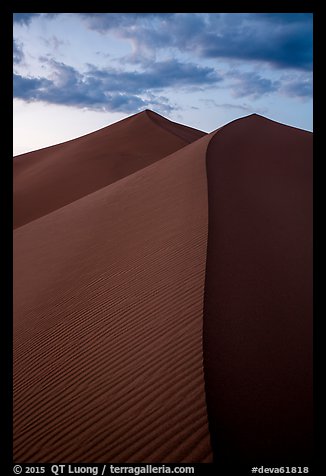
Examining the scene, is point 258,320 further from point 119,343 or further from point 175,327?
point 119,343

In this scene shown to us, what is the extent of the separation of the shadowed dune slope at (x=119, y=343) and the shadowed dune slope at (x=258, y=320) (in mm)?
204

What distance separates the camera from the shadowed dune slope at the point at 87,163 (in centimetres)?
2486

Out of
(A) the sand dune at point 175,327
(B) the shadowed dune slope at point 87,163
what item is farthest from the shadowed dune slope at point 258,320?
(B) the shadowed dune slope at point 87,163

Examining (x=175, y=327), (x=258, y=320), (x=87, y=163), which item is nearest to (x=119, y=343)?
(x=175, y=327)

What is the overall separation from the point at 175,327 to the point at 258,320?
3.35 ft

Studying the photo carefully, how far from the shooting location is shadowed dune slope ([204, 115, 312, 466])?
366 centimetres

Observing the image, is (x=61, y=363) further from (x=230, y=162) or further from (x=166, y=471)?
(x=230, y=162)

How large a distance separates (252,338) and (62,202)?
66.7ft

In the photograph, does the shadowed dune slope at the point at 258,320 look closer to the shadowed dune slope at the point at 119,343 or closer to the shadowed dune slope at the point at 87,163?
the shadowed dune slope at the point at 119,343

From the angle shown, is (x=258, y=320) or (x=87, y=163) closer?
(x=258, y=320)

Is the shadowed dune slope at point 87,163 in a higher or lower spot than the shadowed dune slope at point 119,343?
lower

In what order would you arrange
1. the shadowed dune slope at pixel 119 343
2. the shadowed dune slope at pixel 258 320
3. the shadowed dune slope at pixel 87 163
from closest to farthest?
the shadowed dune slope at pixel 258 320, the shadowed dune slope at pixel 119 343, the shadowed dune slope at pixel 87 163

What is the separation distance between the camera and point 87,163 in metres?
29.9

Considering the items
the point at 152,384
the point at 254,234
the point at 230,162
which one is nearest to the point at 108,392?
the point at 152,384
